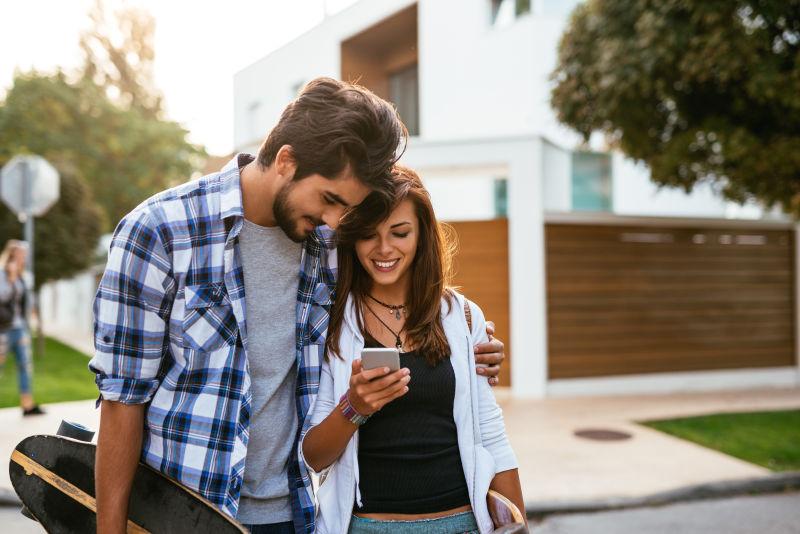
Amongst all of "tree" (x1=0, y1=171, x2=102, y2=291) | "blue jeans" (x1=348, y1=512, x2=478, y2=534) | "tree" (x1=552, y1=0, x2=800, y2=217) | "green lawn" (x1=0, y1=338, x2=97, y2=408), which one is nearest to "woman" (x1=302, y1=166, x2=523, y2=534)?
"blue jeans" (x1=348, y1=512, x2=478, y2=534)

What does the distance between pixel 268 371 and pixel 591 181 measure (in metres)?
9.88

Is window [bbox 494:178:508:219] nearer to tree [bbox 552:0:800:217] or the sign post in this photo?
tree [bbox 552:0:800:217]

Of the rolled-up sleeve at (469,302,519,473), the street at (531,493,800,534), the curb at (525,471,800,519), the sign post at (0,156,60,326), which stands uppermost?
the sign post at (0,156,60,326)

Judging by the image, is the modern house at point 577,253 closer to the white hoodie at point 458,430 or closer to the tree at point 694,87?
the tree at point 694,87

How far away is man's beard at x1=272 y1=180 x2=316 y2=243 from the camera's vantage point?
2043mm

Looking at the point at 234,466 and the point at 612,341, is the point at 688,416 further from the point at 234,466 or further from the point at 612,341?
the point at 234,466

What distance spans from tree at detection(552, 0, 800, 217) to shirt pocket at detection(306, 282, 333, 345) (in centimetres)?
745

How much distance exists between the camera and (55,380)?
1179cm

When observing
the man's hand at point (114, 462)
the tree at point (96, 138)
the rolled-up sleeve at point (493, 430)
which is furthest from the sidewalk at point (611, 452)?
the tree at point (96, 138)

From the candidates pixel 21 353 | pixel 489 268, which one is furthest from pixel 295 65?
pixel 21 353

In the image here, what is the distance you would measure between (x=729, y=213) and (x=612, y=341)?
14.6 feet

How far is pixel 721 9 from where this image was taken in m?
8.06

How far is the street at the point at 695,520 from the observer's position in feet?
17.0

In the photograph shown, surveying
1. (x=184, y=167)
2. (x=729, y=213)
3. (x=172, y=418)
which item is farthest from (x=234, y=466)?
(x=184, y=167)
